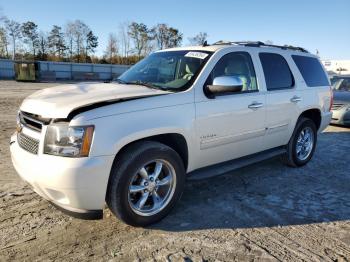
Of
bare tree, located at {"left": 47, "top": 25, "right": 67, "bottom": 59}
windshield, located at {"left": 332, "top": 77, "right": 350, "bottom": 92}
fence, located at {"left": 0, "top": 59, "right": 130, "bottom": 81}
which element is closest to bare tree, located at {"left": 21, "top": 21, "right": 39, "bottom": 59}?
bare tree, located at {"left": 47, "top": 25, "right": 67, "bottom": 59}

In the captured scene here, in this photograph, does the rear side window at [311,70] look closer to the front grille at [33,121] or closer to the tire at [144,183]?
the tire at [144,183]

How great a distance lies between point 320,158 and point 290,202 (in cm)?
256

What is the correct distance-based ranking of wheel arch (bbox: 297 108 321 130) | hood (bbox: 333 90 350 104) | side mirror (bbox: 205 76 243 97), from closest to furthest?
side mirror (bbox: 205 76 243 97) < wheel arch (bbox: 297 108 321 130) < hood (bbox: 333 90 350 104)

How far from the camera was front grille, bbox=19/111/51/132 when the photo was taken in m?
3.15

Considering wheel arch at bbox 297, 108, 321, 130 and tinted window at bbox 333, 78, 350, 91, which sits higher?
tinted window at bbox 333, 78, 350, 91

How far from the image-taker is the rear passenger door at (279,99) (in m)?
4.76

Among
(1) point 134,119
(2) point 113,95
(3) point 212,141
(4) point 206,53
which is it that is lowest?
(3) point 212,141

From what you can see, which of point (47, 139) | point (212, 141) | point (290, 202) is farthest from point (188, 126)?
point (290, 202)

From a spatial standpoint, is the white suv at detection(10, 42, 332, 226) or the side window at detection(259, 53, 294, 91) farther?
the side window at detection(259, 53, 294, 91)

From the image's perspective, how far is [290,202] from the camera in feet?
14.0

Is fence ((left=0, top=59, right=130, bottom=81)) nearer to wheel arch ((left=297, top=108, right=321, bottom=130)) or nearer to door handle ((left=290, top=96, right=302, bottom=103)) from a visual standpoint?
wheel arch ((left=297, top=108, right=321, bottom=130))

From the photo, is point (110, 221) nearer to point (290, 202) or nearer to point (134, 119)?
point (134, 119)

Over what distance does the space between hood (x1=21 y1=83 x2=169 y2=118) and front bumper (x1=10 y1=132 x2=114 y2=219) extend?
1.40 ft

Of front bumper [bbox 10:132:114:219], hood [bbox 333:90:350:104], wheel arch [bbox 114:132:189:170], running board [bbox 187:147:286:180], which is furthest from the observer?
hood [bbox 333:90:350:104]
